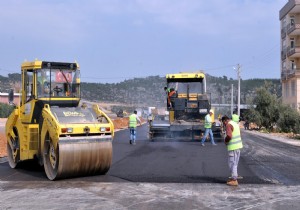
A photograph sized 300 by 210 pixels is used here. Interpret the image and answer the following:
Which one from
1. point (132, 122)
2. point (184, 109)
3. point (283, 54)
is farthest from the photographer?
point (283, 54)

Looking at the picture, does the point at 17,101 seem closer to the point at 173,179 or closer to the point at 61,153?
the point at 61,153

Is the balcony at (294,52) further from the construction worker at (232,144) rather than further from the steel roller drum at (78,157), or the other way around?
the steel roller drum at (78,157)

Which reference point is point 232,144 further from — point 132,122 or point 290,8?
point 290,8

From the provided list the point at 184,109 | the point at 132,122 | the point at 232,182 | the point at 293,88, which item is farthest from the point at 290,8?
the point at 232,182

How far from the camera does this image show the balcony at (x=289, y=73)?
154 feet

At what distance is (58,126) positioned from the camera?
356 inches

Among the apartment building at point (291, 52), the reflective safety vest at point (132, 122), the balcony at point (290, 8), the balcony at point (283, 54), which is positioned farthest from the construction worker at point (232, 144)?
the balcony at point (283, 54)

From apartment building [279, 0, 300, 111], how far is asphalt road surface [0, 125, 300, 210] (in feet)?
120

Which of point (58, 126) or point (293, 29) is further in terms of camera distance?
point (293, 29)

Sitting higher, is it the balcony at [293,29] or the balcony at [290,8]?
the balcony at [290,8]

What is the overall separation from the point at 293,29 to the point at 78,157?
4327 cm

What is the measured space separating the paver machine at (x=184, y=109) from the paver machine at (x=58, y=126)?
9.99m

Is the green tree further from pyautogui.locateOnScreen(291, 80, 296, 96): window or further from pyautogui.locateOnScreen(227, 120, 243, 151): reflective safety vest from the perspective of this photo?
pyautogui.locateOnScreen(227, 120, 243, 151): reflective safety vest

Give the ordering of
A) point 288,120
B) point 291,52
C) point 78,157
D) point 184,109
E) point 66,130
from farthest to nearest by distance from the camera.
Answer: point 291,52
point 288,120
point 184,109
point 78,157
point 66,130
